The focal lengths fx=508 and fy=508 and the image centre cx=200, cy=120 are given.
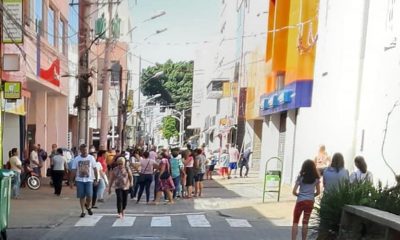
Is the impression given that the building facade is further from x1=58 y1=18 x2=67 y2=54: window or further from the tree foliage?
the tree foliage

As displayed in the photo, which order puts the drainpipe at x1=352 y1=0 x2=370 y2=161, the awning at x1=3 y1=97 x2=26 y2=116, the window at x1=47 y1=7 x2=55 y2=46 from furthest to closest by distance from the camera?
the window at x1=47 y1=7 x2=55 y2=46 → the awning at x1=3 y1=97 x2=26 y2=116 → the drainpipe at x1=352 y1=0 x2=370 y2=161

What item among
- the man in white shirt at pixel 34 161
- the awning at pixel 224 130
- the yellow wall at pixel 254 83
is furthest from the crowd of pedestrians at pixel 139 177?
the awning at pixel 224 130

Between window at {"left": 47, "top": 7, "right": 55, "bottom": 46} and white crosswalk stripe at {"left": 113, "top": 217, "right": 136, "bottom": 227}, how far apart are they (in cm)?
1316

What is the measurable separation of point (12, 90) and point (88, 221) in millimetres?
5712

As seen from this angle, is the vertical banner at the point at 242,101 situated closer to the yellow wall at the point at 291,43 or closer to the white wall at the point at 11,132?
the yellow wall at the point at 291,43

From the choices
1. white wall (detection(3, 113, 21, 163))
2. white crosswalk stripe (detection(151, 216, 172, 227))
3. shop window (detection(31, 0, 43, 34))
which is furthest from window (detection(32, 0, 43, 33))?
white crosswalk stripe (detection(151, 216, 172, 227))

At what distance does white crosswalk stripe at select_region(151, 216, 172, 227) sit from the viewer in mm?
11030

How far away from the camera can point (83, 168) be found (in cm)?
1198

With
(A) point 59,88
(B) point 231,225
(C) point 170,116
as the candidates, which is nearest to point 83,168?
(B) point 231,225

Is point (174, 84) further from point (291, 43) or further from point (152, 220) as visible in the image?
point (152, 220)

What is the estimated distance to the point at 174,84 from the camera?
95562 mm

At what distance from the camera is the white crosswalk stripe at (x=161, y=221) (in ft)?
Result: 36.2

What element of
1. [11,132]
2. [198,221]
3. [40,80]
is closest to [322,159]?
[198,221]

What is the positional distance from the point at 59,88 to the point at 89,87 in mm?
5899
